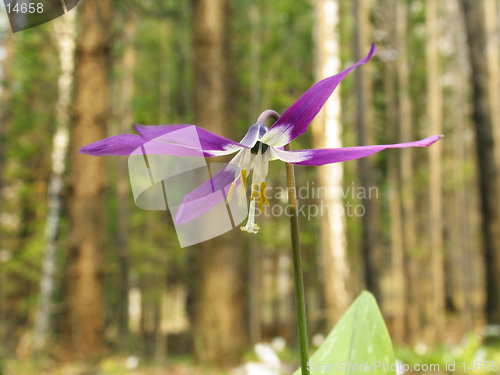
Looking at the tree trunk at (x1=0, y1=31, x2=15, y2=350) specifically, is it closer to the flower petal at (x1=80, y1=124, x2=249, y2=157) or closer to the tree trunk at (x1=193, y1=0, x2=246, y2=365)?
the tree trunk at (x1=193, y1=0, x2=246, y2=365)

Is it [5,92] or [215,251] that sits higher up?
[5,92]

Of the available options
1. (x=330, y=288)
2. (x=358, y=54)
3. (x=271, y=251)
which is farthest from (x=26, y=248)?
(x=271, y=251)

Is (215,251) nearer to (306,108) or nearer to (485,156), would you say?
(306,108)

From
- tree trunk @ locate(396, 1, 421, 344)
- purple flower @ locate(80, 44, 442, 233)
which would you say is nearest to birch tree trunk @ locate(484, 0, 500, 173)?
tree trunk @ locate(396, 1, 421, 344)

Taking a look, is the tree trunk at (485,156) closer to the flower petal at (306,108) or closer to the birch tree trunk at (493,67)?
the birch tree trunk at (493,67)

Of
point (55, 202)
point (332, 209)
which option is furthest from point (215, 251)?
point (55, 202)

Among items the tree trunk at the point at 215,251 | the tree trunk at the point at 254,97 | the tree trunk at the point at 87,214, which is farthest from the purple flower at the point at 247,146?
the tree trunk at the point at 254,97
